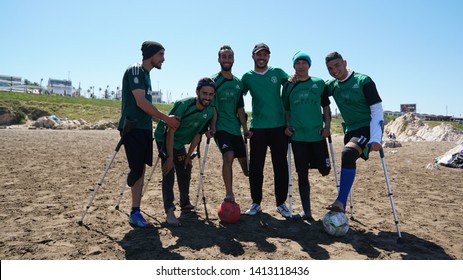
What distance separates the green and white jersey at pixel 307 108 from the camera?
6.77 meters

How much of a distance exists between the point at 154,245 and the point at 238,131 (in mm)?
2950

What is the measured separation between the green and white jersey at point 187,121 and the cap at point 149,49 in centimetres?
105

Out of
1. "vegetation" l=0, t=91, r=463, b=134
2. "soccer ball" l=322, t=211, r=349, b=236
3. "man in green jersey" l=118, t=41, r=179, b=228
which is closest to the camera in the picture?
"soccer ball" l=322, t=211, r=349, b=236

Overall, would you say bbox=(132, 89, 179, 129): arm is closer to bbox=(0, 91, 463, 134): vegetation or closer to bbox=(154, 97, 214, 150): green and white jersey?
bbox=(154, 97, 214, 150): green and white jersey

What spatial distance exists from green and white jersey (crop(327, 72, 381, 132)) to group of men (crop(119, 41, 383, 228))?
0.02 m

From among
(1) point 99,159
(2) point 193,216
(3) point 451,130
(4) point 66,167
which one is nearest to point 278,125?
(2) point 193,216

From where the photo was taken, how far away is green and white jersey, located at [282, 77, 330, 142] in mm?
6773

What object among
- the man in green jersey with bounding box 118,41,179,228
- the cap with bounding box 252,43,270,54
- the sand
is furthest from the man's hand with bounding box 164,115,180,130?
the cap with bounding box 252,43,270,54

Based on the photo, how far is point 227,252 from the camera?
5125 mm

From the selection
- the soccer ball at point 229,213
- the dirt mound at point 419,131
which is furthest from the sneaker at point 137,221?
the dirt mound at point 419,131

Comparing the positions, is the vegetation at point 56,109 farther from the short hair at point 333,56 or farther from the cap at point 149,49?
the short hair at point 333,56

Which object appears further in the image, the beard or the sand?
the beard

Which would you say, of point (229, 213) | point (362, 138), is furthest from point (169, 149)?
point (362, 138)

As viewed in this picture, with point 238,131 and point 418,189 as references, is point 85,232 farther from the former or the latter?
point 418,189
